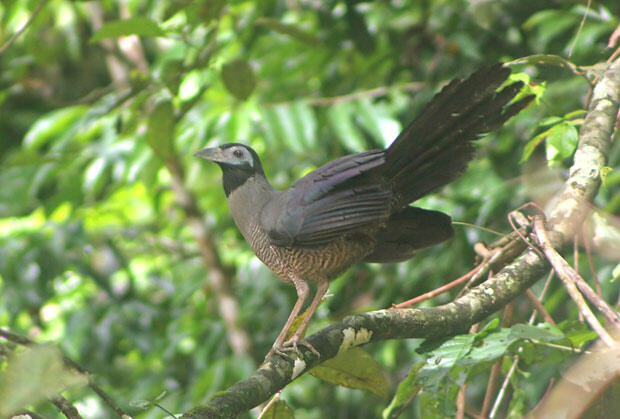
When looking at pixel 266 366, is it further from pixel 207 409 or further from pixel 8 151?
pixel 8 151

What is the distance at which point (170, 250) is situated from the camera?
18.4 ft

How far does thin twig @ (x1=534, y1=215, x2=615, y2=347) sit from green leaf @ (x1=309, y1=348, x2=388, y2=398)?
0.64 meters

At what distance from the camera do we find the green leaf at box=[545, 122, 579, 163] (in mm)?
2277

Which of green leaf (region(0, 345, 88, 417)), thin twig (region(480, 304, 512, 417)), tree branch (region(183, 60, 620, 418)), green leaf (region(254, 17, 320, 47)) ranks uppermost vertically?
green leaf (region(0, 345, 88, 417))

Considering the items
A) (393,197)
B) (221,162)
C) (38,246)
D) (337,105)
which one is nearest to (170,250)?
(38,246)

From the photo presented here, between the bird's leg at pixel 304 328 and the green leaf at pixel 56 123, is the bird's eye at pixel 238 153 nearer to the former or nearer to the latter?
the bird's leg at pixel 304 328

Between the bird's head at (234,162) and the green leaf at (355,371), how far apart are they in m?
0.99

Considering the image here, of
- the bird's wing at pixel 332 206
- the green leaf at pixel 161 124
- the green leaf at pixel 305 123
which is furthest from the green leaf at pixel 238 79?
the green leaf at pixel 305 123

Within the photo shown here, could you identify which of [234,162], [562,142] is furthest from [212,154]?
[562,142]

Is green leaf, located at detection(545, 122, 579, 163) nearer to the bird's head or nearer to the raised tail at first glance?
the raised tail

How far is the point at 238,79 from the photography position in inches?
124

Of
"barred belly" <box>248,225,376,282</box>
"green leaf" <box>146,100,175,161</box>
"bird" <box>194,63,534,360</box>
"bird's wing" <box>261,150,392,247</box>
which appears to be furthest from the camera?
"green leaf" <box>146,100,175,161</box>

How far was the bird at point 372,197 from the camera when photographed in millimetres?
2389

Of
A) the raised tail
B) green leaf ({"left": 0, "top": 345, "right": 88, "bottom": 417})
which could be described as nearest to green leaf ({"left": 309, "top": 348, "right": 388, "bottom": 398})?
the raised tail
